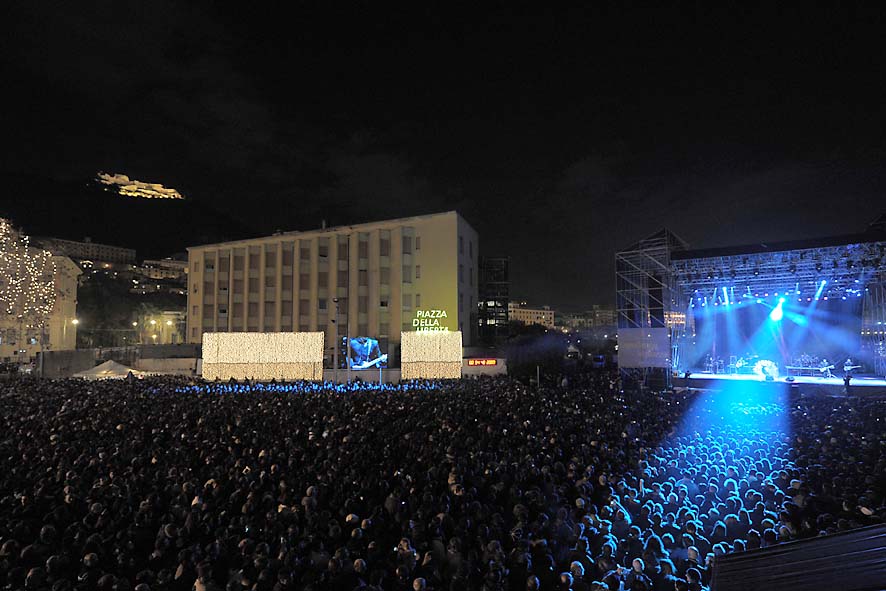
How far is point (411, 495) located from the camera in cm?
754

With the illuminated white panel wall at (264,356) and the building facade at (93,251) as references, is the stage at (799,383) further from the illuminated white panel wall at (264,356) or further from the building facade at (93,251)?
the building facade at (93,251)

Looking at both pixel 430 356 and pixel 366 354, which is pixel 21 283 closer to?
pixel 366 354

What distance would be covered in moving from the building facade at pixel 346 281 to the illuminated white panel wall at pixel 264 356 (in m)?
12.4

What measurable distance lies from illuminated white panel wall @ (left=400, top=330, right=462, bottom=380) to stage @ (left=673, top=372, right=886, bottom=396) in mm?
11711

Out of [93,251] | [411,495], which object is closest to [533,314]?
[93,251]

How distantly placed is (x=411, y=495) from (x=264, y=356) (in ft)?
64.3

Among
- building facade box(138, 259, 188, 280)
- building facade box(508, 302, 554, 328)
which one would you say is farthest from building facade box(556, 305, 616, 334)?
building facade box(138, 259, 188, 280)

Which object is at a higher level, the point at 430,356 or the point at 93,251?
the point at 93,251

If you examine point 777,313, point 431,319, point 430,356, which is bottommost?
point 430,356

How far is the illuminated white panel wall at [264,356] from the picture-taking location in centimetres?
2503

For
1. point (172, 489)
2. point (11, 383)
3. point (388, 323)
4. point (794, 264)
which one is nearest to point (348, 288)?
point (388, 323)

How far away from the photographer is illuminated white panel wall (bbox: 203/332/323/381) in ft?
82.1

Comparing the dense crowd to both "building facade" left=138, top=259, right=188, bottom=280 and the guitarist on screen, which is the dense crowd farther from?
"building facade" left=138, top=259, right=188, bottom=280

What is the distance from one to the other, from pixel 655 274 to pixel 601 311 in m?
145
